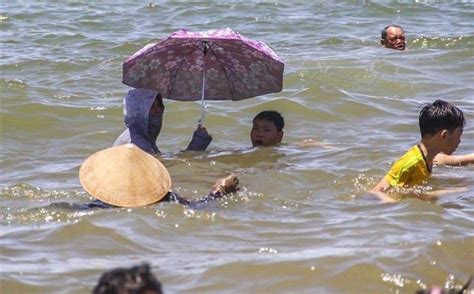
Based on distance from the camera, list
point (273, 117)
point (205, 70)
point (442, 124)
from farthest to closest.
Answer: point (273, 117) → point (205, 70) → point (442, 124)

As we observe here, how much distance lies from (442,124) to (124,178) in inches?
91.5

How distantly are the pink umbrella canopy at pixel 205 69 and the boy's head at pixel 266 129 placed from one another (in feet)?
0.89

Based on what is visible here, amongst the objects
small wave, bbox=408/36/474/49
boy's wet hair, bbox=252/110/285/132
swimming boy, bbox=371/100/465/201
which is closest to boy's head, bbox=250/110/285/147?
boy's wet hair, bbox=252/110/285/132

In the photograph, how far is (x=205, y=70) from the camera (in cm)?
921

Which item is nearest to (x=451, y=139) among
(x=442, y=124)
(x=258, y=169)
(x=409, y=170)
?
(x=442, y=124)

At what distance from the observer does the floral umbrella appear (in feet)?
29.4

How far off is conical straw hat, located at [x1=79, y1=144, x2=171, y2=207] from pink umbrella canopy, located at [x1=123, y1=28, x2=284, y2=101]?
236 cm

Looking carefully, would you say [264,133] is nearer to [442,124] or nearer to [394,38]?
[442,124]

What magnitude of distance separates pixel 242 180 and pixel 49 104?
3.66 meters

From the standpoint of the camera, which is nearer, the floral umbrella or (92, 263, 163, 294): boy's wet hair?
(92, 263, 163, 294): boy's wet hair

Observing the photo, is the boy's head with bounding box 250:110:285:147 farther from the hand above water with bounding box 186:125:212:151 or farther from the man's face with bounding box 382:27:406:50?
the man's face with bounding box 382:27:406:50

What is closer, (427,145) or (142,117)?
(427,145)

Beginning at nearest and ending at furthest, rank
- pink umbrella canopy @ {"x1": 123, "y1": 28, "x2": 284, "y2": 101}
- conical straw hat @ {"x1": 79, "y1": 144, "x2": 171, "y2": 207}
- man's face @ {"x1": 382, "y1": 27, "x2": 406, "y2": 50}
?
conical straw hat @ {"x1": 79, "y1": 144, "x2": 171, "y2": 207}, pink umbrella canopy @ {"x1": 123, "y1": 28, "x2": 284, "y2": 101}, man's face @ {"x1": 382, "y1": 27, "x2": 406, "y2": 50}

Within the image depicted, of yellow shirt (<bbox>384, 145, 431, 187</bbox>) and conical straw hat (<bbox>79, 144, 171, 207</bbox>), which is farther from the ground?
conical straw hat (<bbox>79, 144, 171, 207</bbox>)
